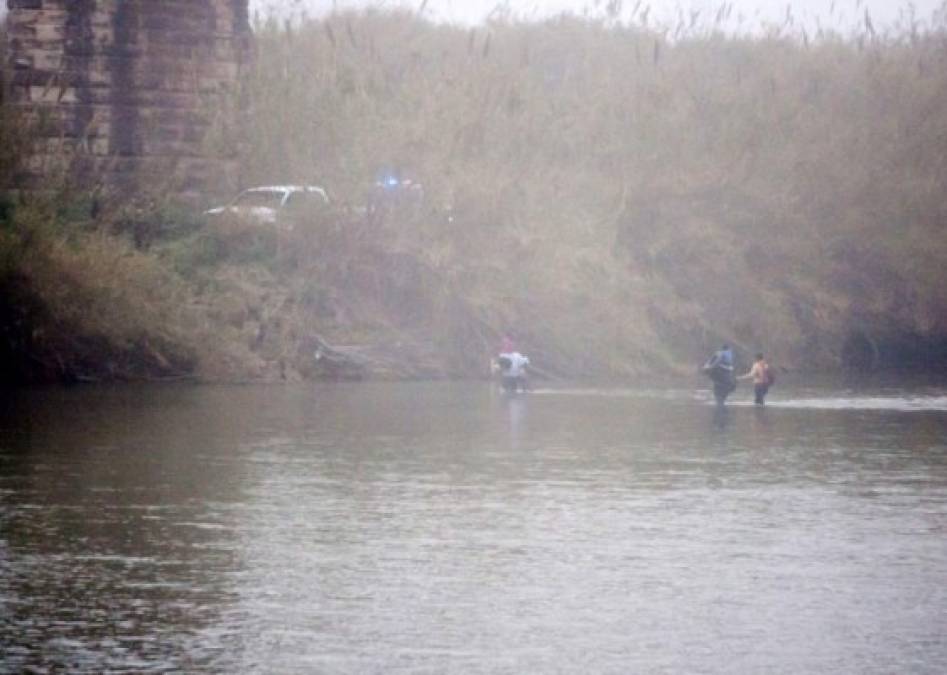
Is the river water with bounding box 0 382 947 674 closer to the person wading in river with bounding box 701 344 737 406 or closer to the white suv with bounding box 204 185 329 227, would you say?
the person wading in river with bounding box 701 344 737 406

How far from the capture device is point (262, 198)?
47.9m

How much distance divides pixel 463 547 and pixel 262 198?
32446mm

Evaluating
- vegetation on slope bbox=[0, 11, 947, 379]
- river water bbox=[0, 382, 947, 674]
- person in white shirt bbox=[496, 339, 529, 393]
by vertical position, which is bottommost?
river water bbox=[0, 382, 947, 674]

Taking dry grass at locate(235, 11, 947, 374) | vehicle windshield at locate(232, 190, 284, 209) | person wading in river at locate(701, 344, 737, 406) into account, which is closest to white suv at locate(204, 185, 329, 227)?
vehicle windshield at locate(232, 190, 284, 209)

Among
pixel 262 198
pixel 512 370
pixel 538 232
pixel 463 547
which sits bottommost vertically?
pixel 463 547

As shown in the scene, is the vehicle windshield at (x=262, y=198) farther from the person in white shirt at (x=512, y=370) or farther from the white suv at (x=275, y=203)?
the person in white shirt at (x=512, y=370)

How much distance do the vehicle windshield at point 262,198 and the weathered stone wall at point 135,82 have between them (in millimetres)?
811

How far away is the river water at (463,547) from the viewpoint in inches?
484

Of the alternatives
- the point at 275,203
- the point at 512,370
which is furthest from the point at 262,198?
the point at 512,370

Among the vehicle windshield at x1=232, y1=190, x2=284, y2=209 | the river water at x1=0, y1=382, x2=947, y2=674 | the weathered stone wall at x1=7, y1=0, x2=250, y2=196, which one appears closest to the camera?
the river water at x1=0, y1=382, x2=947, y2=674

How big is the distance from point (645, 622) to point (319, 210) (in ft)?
110

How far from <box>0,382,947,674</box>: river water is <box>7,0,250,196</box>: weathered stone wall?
55.3 ft

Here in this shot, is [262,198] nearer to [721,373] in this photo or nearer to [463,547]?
[721,373]

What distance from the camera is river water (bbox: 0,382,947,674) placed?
40.4ft
